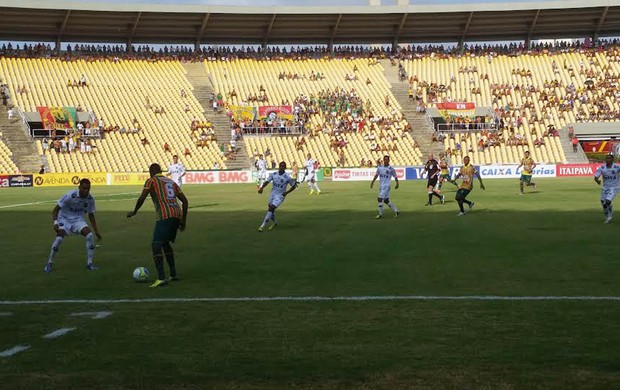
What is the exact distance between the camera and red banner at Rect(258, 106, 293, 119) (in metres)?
72.6

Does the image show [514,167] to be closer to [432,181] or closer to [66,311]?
[432,181]

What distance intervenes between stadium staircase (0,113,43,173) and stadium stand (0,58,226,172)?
0.81 m

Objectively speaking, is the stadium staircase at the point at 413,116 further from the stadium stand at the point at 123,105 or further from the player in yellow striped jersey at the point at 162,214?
the player in yellow striped jersey at the point at 162,214

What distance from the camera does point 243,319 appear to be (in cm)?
1147

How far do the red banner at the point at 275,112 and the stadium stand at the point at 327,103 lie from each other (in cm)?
106

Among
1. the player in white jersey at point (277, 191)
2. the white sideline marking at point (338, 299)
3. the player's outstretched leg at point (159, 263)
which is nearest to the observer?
the white sideline marking at point (338, 299)

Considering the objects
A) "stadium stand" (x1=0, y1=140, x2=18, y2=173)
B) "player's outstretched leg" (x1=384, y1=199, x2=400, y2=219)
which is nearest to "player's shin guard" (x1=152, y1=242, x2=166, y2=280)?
"player's outstretched leg" (x1=384, y1=199, x2=400, y2=219)

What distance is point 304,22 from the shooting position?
8062cm

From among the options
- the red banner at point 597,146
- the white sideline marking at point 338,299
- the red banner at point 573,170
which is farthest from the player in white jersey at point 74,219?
the red banner at point 597,146

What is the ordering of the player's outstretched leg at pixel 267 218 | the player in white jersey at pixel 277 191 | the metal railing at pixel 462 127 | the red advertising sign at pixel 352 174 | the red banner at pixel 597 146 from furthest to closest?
the metal railing at pixel 462 127
the red banner at pixel 597 146
the red advertising sign at pixel 352 174
the player in white jersey at pixel 277 191
the player's outstretched leg at pixel 267 218

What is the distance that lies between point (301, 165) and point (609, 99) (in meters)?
29.7

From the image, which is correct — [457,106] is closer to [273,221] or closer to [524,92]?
[524,92]

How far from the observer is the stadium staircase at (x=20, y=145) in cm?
6078

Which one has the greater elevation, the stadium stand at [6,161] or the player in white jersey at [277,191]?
the stadium stand at [6,161]
